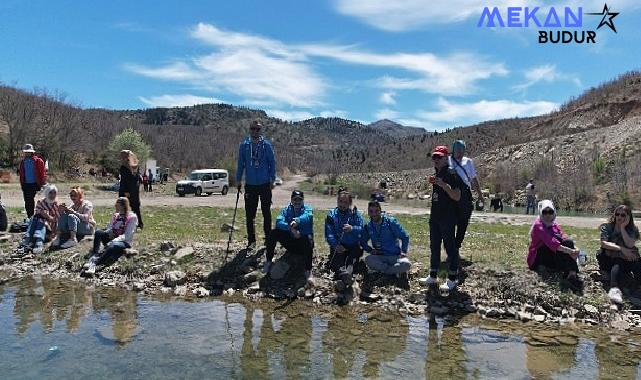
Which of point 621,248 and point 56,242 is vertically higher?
point 621,248

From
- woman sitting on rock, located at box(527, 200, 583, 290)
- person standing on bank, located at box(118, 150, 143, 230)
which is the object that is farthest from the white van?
woman sitting on rock, located at box(527, 200, 583, 290)

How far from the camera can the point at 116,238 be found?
403 inches

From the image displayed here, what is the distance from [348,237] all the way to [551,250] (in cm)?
333

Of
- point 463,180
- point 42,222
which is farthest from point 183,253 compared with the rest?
point 463,180

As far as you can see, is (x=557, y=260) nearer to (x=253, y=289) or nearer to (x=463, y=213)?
(x=463, y=213)

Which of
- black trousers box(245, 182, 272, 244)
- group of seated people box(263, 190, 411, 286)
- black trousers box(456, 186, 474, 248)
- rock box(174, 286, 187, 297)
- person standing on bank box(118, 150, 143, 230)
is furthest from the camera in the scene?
person standing on bank box(118, 150, 143, 230)

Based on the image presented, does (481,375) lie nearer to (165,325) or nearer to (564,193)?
(165,325)

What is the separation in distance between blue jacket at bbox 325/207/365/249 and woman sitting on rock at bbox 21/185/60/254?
6.29m

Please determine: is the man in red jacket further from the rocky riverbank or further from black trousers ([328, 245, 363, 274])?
black trousers ([328, 245, 363, 274])

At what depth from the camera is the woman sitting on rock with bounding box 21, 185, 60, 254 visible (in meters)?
11.0

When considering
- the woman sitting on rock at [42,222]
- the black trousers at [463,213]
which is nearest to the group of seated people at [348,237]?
the black trousers at [463,213]

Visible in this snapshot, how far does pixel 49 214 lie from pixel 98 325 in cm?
538

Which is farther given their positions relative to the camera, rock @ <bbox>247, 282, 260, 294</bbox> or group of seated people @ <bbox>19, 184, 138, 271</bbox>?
group of seated people @ <bbox>19, 184, 138, 271</bbox>

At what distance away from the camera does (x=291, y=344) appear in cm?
630
